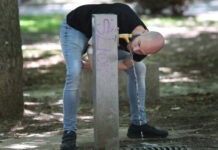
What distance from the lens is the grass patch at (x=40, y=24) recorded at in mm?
16406

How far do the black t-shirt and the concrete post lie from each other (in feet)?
0.61

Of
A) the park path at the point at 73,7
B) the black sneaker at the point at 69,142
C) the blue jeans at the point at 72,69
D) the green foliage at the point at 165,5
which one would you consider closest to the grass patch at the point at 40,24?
the park path at the point at 73,7

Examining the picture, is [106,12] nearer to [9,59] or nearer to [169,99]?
[9,59]

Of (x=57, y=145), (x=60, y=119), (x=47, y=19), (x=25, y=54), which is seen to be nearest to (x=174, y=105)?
(x=60, y=119)

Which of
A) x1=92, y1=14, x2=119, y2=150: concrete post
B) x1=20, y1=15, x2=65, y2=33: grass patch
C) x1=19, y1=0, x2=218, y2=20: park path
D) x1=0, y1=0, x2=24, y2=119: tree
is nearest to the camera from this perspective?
x1=92, y1=14, x2=119, y2=150: concrete post

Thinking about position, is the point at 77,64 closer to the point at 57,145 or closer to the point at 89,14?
the point at 89,14

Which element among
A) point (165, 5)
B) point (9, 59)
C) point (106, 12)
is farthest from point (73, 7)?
point (106, 12)

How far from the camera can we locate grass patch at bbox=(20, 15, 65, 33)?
1641 centimetres

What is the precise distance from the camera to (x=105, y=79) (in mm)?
4184

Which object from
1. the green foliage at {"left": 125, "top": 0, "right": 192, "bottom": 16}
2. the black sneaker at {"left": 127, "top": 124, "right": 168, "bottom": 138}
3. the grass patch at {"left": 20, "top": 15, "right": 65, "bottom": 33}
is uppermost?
the green foliage at {"left": 125, "top": 0, "right": 192, "bottom": 16}

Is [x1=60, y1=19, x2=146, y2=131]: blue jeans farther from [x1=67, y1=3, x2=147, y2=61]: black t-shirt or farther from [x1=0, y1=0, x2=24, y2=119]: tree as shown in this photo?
[x1=0, y1=0, x2=24, y2=119]: tree

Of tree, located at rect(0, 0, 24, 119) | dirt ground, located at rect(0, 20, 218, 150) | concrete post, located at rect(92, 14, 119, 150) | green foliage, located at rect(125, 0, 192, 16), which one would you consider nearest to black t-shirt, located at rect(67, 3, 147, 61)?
concrete post, located at rect(92, 14, 119, 150)

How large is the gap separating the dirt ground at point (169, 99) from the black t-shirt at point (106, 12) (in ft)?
3.88

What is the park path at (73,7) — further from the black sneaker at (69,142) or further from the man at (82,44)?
the black sneaker at (69,142)
